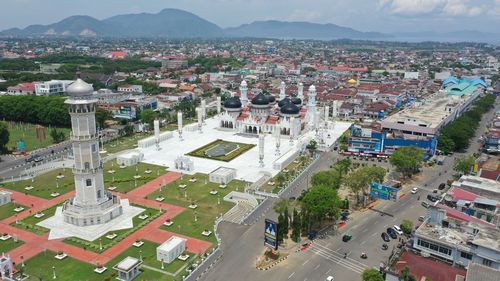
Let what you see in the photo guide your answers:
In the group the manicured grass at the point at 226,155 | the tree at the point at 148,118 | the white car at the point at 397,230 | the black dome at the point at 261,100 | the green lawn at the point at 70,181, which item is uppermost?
the black dome at the point at 261,100

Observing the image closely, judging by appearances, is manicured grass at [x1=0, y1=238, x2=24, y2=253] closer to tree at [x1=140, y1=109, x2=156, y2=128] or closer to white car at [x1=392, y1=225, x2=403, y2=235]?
white car at [x1=392, y1=225, x2=403, y2=235]

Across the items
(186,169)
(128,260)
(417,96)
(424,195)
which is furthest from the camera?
(417,96)

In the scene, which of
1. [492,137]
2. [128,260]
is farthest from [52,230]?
[492,137]

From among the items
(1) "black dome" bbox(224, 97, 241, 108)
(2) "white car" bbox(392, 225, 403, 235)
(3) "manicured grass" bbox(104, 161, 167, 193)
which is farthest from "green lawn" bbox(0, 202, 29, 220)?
(1) "black dome" bbox(224, 97, 241, 108)

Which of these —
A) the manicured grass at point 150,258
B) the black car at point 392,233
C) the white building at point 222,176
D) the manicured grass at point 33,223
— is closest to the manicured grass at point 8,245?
the manicured grass at point 33,223

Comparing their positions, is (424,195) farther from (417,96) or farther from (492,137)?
(417,96)

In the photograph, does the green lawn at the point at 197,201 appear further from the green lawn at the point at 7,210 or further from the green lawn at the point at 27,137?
the green lawn at the point at 27,137

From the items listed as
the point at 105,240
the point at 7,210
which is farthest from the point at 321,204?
the point at 7,210
